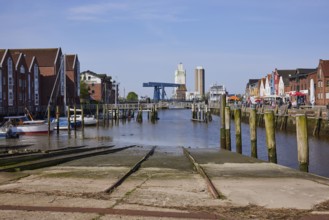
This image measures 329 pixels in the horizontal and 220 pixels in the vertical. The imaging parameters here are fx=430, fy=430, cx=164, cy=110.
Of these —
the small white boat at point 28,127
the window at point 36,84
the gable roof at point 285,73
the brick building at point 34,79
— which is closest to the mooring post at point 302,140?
the small white boat at point 28,127

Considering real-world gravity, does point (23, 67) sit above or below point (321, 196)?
above

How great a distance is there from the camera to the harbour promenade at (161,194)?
824cm

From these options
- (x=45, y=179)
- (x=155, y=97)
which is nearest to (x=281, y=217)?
(x=45, y=179)

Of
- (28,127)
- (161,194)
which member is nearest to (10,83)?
(28,127)

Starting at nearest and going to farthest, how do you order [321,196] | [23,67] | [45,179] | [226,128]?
[321,196] → [45,179] → [226,128] → [23,67]

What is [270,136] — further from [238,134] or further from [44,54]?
[44,54]

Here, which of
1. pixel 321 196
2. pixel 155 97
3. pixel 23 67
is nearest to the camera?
pixel 321 196

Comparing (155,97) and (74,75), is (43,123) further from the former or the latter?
(155,97)

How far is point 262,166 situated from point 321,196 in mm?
6534

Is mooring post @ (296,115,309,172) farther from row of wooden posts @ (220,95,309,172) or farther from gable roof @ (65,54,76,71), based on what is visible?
gable roof @ (65,54,76,71)

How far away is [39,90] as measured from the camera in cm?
8788

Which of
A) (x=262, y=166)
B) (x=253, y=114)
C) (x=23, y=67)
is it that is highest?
(x=23, y=67)

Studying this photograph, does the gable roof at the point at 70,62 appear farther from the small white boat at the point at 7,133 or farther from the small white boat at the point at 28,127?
the small white boat at the point at 7,133

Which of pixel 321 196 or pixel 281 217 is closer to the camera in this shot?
pixel 281 217
